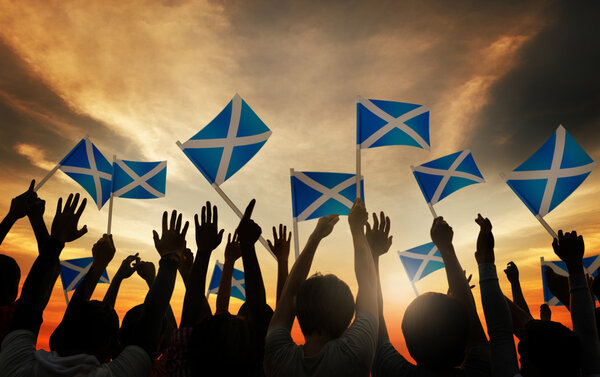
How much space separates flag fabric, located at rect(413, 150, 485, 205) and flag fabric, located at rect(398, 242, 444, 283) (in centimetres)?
359

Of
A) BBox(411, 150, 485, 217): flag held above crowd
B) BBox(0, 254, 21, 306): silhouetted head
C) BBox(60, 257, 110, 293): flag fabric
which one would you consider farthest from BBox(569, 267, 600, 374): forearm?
BBox(60, 257, 110, 293): flag fabric

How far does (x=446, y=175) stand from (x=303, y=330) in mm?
9448

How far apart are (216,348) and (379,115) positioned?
810 centimetres

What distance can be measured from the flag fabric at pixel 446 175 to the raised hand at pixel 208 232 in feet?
27.0

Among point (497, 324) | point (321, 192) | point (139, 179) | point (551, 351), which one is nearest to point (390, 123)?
point (321, 192)

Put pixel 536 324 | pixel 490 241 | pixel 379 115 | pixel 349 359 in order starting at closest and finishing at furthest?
pixel 349 359
pixel 536 324
pixel 490 241
pixel 379 115

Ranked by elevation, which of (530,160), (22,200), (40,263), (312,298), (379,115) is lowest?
(312,298)

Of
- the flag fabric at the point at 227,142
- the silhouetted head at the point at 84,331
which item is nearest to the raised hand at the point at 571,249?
the silhouetted head at the point at 84,331

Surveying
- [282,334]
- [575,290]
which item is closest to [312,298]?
[282,334]

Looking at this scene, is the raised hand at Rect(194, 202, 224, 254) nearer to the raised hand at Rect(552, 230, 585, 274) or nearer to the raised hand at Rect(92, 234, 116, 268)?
the raised hand at Rect(92, 234, 116, 268)

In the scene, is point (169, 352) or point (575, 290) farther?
point (575, 290)

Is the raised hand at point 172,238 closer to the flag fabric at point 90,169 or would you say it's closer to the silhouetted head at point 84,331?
the silhouetted head at point 84,331

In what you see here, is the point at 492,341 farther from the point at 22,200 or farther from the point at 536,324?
the point at 22,200

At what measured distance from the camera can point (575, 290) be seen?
366 cm
